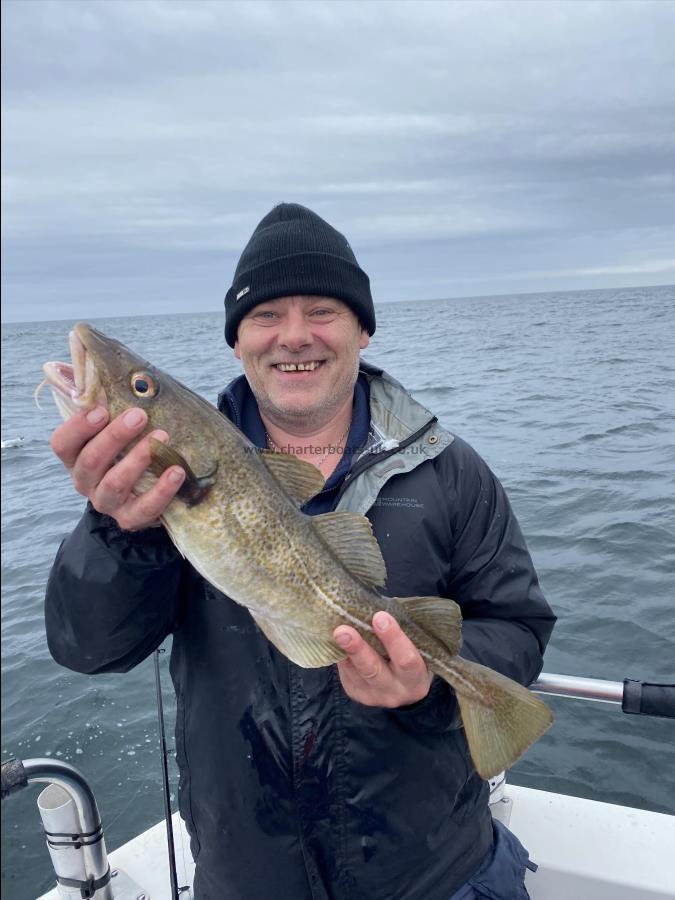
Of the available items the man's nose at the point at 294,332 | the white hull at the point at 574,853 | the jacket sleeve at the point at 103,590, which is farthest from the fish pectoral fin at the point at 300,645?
the white hull at the point at 574,853

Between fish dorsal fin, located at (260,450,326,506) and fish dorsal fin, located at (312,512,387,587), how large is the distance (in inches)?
5.0

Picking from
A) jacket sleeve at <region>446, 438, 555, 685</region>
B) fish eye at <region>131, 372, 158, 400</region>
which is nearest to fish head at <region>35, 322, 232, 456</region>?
fish eye at <region>131, 372, 158, 400</region>

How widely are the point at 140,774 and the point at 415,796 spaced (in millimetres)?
4975

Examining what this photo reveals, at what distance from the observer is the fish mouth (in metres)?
2.49

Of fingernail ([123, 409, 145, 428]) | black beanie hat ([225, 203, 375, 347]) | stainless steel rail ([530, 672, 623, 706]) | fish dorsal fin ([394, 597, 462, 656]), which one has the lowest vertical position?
stainless steel rail ([530, 672, 623, 706])

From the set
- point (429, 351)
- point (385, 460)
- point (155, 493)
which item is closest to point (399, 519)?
point (385, 460)

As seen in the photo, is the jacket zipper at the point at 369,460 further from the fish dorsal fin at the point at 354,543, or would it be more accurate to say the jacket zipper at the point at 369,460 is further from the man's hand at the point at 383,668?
the man's hand at the point at 383,668

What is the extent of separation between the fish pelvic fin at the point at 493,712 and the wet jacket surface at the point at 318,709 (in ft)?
0.42

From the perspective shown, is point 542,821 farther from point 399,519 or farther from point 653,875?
point 399,519

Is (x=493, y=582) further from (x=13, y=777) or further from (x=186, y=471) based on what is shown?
(x=13, y=777)

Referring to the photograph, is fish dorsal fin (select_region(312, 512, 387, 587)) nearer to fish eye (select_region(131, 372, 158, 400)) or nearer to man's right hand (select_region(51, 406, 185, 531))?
man's right hand (select_region(51, 406, 185, 531))

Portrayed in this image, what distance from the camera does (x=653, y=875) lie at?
369 centimetres

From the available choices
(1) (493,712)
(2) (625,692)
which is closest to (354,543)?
(1) (493,712)

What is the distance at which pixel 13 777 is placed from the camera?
2.66 metres
